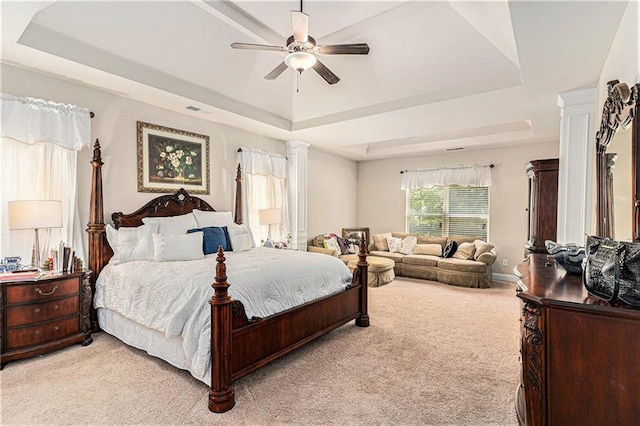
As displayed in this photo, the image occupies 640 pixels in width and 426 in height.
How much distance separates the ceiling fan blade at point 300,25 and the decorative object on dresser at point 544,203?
3.20 metres

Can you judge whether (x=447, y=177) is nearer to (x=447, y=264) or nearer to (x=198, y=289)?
(x=447, y=264)

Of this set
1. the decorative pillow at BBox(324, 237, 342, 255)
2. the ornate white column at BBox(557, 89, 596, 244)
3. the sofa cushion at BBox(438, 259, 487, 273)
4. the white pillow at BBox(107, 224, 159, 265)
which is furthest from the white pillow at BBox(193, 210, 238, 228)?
the ornate white column at BBox(557, 89, 596, 244)

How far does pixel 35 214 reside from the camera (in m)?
2.82

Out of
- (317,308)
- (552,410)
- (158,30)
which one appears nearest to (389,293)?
(317,308)

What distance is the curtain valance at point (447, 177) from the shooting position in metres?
6.30

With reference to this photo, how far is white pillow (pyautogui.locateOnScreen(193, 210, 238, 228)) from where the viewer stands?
425 centimetres

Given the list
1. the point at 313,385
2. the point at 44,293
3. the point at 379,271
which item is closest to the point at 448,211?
the point at 379,271

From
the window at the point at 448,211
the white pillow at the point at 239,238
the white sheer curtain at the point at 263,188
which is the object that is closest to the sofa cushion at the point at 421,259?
the window at the point at 448,211

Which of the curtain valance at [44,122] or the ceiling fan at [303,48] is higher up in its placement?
the ceiling fan at [303,48]

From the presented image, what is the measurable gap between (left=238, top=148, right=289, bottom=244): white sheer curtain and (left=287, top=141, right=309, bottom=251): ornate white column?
0.11m

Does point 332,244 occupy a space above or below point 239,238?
below

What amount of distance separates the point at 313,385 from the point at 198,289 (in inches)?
43.7

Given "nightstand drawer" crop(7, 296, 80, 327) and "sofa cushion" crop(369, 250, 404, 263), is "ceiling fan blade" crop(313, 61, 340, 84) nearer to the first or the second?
"nightstand drawer" crop(7, 296, 80, 327)

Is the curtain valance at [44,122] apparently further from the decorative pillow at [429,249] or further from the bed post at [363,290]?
the decorative pillow at [429,249]
